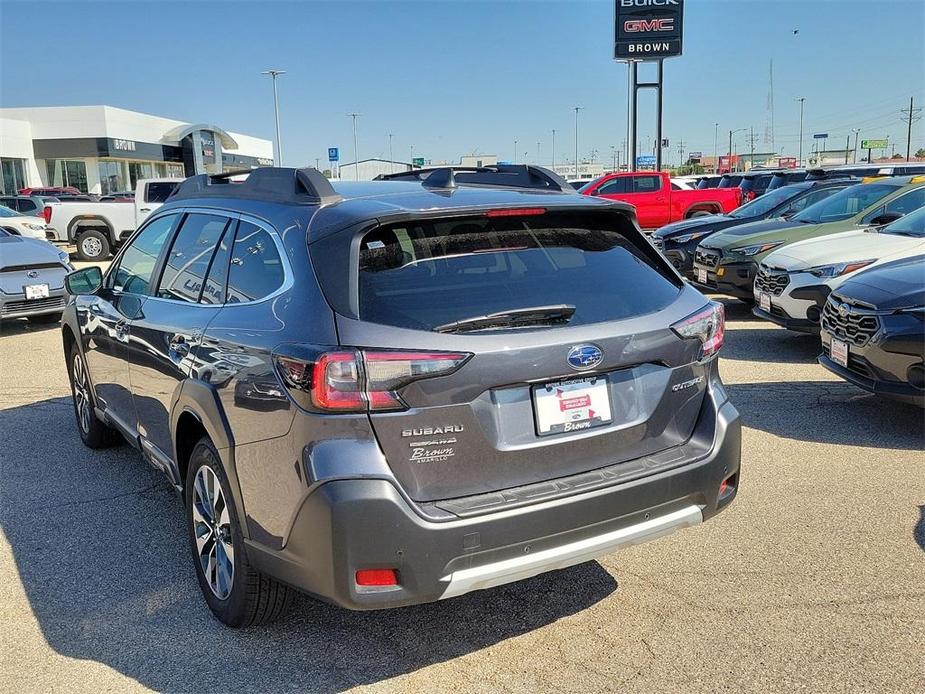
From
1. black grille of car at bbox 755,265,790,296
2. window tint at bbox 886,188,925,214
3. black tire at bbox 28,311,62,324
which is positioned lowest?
black tire at bbox 28,311,62,324

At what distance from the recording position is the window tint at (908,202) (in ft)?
31.8

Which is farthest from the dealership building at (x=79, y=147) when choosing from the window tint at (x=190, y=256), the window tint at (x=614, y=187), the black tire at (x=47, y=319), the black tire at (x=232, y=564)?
the black tire at (x=232, y=564)

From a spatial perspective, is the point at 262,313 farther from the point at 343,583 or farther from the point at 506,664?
the point at 506,664

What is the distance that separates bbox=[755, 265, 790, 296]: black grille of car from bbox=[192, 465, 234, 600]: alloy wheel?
21.2 feet

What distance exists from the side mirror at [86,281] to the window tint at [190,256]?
4.16ft

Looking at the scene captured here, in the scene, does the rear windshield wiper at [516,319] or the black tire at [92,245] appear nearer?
the rear windshield wiper at [516,319]

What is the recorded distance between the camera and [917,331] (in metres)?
5.29

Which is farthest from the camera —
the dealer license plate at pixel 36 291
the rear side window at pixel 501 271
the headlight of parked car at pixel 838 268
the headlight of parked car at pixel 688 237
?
the headlight of parked car at pixel 688 237

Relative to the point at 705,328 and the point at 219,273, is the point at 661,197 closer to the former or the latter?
the point at 705,328

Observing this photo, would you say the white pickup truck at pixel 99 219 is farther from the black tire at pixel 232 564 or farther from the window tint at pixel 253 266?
the black tire at pixel 232 564

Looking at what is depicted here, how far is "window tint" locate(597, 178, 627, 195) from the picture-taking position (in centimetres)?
2056

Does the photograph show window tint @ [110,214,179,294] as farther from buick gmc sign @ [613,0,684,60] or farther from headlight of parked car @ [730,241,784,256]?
buick gmc sign @ [613,0,684,60]

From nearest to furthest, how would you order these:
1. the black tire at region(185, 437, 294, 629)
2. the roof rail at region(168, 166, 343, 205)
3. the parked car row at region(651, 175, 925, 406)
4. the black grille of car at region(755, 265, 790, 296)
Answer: the black tire at region(185, 437, 294, 629) < the roof rail at region(168, 166, 343, 205) < the parked car row at region(651, 175, 925, 406) < the black grille of car at region(755, 265, 790, 296)

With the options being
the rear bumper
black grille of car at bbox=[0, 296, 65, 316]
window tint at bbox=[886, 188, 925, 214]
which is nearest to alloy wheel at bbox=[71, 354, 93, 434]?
the rear bumper
